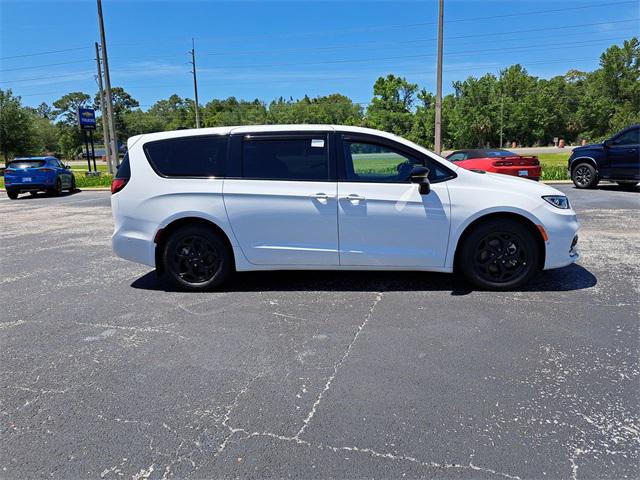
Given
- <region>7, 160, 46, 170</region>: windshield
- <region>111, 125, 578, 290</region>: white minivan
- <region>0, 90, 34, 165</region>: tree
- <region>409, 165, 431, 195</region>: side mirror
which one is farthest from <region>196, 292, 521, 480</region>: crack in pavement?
<region>0, 90, 34, 165</region>: tree

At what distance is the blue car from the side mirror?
15.8 m

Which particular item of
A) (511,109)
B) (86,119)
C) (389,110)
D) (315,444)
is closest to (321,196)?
(315,444)

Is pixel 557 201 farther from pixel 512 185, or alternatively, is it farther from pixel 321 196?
pixel 321 196

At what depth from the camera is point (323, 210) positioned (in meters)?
4.78

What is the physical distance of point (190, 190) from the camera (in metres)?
4.94

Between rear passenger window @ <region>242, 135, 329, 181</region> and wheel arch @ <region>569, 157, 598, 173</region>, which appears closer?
rear passenger window @ <region>242, 135, 329, 181</region>

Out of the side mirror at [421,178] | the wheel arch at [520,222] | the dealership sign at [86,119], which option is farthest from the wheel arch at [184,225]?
the dealership sign at [86,119]

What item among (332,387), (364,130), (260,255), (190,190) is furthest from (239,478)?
(364,130)

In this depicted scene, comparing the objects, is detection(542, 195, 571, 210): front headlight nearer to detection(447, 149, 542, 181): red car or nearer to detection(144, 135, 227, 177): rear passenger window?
detection(144, 135, 227, 177): rear passenger window

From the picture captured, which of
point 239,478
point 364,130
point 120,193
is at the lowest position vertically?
point 239,478

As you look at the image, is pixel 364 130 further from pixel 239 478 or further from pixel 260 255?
pixel 239 478

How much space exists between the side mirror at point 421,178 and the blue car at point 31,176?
51.8ft

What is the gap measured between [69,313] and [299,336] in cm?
237

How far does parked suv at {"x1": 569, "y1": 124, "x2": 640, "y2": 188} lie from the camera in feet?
42.3
